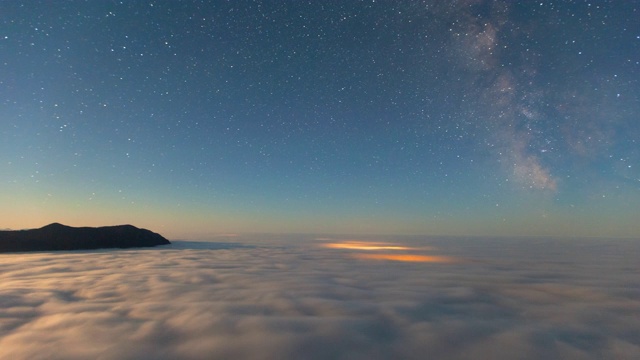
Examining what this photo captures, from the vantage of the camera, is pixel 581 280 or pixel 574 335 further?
pixel 581 280

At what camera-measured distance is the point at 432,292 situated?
25.2ft

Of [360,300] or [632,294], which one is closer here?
[360,300]

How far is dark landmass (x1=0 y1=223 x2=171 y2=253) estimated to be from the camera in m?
23.0

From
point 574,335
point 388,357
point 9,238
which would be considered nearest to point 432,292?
point 574,335

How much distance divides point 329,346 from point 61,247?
3024 centimetres

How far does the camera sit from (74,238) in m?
25.5

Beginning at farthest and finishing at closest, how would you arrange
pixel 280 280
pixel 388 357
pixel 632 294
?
pixel 280 280
pixel 632 294
pixel 388 357

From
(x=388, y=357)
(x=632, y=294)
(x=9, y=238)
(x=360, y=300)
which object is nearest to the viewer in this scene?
(x=388, y=357)

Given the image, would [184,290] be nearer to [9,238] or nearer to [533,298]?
[533,298]

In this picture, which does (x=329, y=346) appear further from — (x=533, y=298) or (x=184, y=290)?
(x=533, y=298)

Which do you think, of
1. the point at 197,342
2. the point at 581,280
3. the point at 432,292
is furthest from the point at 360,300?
the point at 581,280

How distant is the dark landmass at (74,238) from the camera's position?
23016 millimetres

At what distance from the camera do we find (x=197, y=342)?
4238 mm

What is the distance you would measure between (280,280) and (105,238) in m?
26.2
